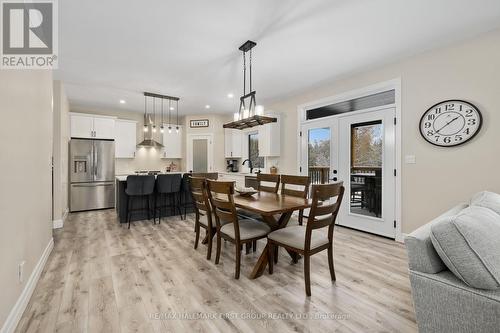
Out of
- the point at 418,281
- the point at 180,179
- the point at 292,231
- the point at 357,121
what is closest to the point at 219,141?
the point at 180,179

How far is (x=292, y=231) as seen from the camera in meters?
2.31

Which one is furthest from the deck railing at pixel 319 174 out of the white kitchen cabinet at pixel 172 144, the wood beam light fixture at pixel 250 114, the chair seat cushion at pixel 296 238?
the white kitchen cabinet at pixel 172 144

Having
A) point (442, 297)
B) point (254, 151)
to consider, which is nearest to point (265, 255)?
point (442, 297)

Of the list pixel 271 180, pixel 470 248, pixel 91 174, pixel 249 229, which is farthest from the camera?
pixel 91 174

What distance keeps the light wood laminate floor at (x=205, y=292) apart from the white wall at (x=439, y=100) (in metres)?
0.84

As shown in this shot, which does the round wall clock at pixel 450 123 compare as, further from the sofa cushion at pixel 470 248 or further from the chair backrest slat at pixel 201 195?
the chair backrest slat at pixel 201 195

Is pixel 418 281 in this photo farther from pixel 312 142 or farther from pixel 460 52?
pixel 312 142

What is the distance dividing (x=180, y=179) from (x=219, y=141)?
241cm

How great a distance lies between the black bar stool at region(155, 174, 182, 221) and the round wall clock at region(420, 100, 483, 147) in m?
4.13

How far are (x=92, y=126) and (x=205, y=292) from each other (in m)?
5.27

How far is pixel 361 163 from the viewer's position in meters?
3.82

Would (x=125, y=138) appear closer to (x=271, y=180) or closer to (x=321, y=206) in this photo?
(x=271, y=180)

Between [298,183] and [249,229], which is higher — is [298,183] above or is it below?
above

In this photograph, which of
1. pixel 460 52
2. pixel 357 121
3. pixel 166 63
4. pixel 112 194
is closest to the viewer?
pixel 460 52
